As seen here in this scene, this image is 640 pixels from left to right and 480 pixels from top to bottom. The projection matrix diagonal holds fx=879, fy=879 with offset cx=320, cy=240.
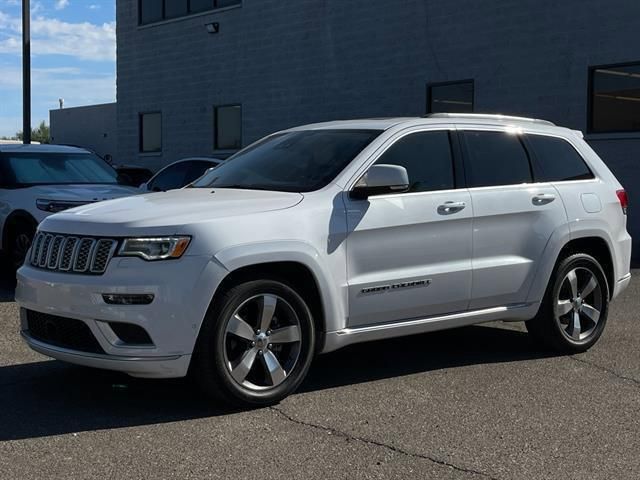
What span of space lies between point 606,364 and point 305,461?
3142 mm

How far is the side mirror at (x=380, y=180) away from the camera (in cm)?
561

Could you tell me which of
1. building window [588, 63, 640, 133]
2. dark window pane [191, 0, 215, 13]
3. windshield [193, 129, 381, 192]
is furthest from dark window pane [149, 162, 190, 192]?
dark window pane [191, 0, 215, 13]

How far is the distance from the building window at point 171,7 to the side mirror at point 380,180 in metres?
17.6

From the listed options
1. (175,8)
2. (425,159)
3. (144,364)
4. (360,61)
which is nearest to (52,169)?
(425,159)

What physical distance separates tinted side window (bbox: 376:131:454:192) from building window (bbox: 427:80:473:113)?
10976 mm

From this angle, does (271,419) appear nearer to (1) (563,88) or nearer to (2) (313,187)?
(2) (313,187)

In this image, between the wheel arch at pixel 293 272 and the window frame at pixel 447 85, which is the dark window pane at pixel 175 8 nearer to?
the window frame at pixel 447 85

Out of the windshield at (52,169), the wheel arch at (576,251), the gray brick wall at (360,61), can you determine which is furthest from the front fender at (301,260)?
the gray brick wall at (360,61)

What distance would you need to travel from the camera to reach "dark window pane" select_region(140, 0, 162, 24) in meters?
24.9

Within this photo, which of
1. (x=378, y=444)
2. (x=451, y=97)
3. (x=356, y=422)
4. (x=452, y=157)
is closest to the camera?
(x=378, y=444)

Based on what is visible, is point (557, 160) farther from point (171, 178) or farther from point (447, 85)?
→ point (447, 85)

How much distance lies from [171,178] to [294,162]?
8.53m

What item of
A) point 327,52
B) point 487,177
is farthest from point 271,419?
point 327,52

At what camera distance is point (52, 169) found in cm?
1092
